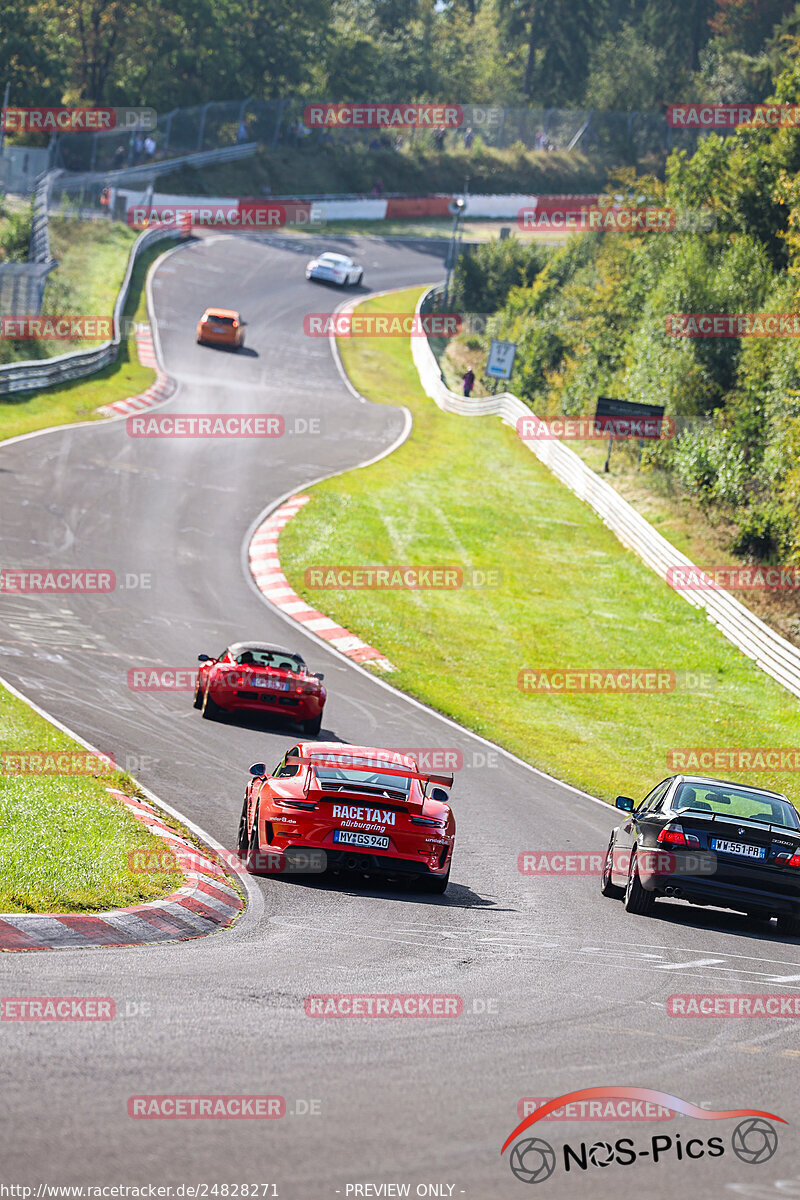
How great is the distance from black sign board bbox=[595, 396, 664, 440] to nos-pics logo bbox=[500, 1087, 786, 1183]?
3484cm

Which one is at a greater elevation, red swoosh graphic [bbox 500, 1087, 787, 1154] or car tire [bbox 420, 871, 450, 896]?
red swoosh graphic [bbox 500, 1087, 787, 1154]

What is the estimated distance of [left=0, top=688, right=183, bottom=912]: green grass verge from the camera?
1005 cm

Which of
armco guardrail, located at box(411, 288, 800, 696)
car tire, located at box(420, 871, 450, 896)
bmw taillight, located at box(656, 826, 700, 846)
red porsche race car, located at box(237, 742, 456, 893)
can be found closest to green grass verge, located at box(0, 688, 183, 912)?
red porsche race car, located at box(237, 742, 456, 893)

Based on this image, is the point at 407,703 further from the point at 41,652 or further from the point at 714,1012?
the point at 714,1012

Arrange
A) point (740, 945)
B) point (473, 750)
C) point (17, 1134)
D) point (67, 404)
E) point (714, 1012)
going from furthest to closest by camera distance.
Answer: point (67, 404) → point (473, 750) → point (740, 945) → point (714, 1012) → point (17, 1134)

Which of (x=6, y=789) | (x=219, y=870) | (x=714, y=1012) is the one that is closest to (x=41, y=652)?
(x=6, y=789)

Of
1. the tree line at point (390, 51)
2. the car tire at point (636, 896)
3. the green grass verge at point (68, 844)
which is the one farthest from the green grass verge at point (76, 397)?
the tree line at point (390, 51)

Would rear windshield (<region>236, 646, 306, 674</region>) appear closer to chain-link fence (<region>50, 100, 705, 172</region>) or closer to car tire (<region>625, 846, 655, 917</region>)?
car tire (<region>625, 846, 655, 917</region>)

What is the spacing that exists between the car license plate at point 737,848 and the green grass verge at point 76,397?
97.4 feet

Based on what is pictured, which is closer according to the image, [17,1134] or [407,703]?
[17,1134]

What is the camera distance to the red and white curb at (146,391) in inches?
1704

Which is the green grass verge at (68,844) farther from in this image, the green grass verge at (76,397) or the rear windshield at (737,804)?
the green grass verge at (76,397)

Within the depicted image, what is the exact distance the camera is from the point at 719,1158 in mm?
5719

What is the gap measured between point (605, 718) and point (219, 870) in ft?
45.8
